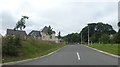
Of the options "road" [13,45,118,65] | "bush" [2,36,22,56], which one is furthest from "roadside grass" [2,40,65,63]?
"road" [13,45,118,65]

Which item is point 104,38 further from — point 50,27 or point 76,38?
point 76,38

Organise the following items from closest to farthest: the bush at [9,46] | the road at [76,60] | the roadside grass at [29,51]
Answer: the road at [76,60] → the roadside grass at [29,51] → the bush at [9,46]

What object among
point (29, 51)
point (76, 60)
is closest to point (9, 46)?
point (29, 51)

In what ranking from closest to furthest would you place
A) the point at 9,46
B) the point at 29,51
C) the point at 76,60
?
the point at 76,60 < the point at 9,46 < the point at 29,51

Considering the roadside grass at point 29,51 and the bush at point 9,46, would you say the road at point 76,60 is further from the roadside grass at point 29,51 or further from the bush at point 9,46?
the bush at point 9,46

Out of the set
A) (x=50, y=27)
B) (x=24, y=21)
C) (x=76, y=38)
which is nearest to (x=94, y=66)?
(x=24, y=21)

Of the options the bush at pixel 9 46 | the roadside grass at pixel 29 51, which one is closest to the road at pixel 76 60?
the roadside grass at pixel 29 51

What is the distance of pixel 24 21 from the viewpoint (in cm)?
6381

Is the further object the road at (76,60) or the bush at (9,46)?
the bush at (9,46)

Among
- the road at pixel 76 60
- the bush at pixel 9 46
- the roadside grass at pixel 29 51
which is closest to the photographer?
the road at pixel 76 60

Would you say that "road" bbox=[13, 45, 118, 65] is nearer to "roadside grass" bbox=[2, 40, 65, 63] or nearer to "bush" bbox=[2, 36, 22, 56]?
"roadside grass" bbox=[2, 40, 65, 63]

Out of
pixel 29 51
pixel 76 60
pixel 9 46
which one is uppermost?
pixel 9 46

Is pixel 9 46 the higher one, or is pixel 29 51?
pixel 9 46

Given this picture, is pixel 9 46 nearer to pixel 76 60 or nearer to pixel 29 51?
pixel 29 51
